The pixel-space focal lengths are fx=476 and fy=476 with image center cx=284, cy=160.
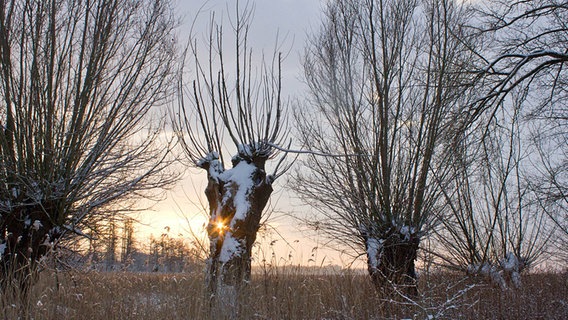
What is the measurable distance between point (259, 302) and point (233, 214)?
1456 mm

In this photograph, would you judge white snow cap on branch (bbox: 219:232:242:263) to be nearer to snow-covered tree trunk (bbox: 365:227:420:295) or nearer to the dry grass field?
the dry grass field

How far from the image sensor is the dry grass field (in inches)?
201

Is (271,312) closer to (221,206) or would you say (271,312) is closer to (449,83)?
(221,206)

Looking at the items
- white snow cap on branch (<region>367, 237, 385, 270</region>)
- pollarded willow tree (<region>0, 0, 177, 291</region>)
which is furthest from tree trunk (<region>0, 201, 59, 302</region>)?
white snow cap on branch (<region>367, 237, 385, 270</region>)

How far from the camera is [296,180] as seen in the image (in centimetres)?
1081

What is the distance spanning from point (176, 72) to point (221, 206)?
329 centimetres

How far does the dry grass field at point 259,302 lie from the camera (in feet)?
16.7

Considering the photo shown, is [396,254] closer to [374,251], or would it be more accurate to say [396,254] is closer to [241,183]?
[374,251]

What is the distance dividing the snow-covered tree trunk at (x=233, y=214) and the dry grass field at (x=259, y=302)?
0.28 metres

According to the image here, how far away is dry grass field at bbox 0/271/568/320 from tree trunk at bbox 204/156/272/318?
0.26 metres

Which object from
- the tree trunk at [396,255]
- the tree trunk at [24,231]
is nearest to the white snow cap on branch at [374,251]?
the tree trunk at [396,255]

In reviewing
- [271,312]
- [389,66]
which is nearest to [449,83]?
[389,66]

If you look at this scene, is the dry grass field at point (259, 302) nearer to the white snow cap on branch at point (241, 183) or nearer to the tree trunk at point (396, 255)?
the tree trunk at point (396, 255)

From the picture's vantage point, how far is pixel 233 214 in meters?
6.77
